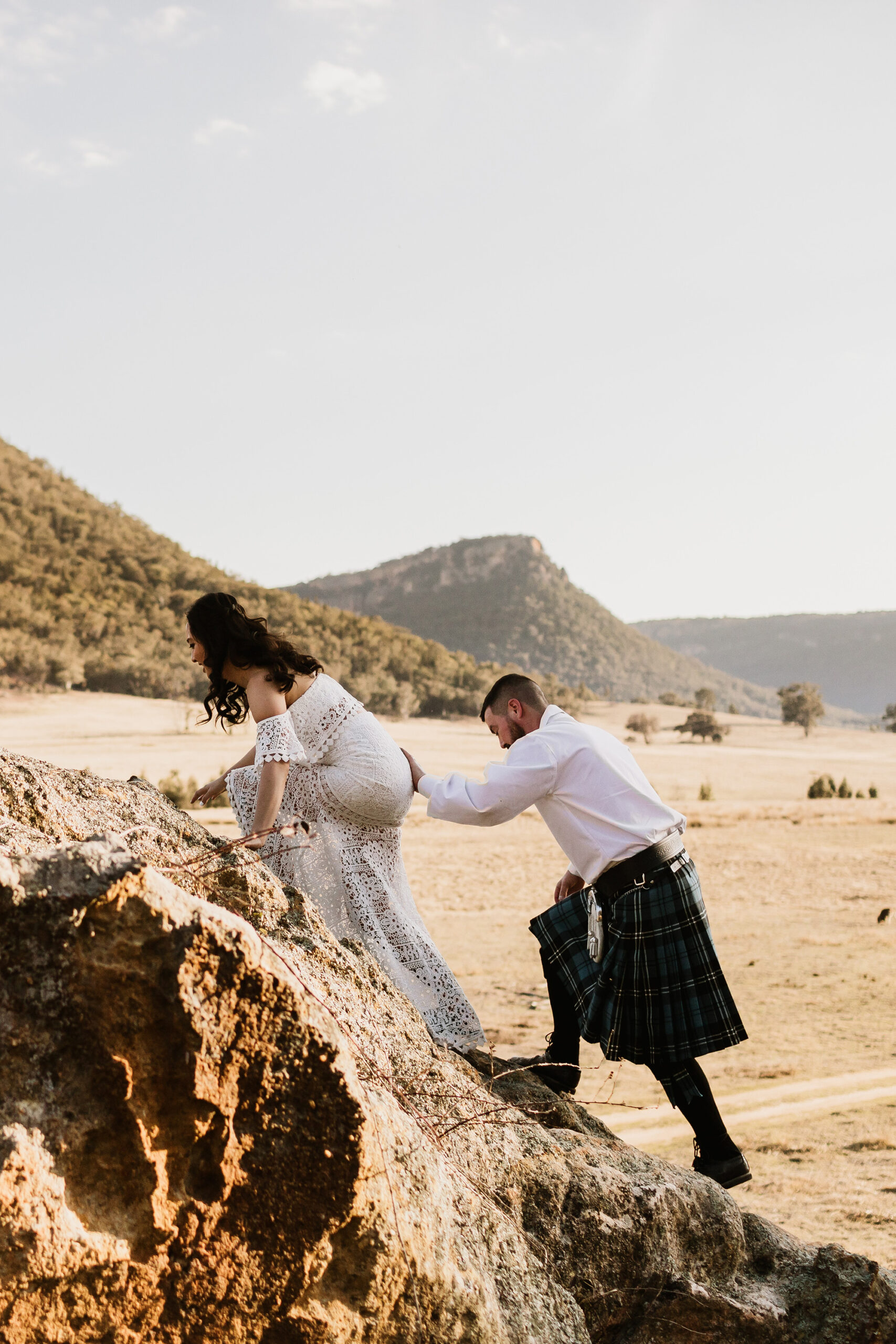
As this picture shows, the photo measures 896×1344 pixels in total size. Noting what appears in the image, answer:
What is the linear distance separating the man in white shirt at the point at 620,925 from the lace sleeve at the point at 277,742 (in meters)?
0.53

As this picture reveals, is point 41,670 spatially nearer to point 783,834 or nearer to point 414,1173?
point 783,834

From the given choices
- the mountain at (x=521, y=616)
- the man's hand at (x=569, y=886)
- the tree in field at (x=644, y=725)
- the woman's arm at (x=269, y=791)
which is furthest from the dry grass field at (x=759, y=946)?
the mountain at (x=521, y=616)

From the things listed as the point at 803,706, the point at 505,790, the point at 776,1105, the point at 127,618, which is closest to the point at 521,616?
the point at 803,706

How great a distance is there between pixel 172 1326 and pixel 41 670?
40468mm

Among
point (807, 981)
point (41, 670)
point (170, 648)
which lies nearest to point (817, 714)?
point (170, 648)

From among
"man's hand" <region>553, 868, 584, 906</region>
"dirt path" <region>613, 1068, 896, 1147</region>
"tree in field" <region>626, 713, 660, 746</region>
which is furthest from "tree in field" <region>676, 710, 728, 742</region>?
"man's hand" <region>553, 868, 584, 906</region>

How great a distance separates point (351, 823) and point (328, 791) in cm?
16

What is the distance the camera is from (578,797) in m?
3.87

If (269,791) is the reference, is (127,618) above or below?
above

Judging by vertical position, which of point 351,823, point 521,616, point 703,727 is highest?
point 521,616

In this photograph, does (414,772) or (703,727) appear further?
(703,727)

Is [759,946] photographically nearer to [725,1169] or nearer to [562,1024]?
[562,1024]

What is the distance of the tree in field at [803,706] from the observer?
67.0 metres

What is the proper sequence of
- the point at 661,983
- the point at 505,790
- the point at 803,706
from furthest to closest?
the point at 803,706
the point at 505,790
the point at 661,983
